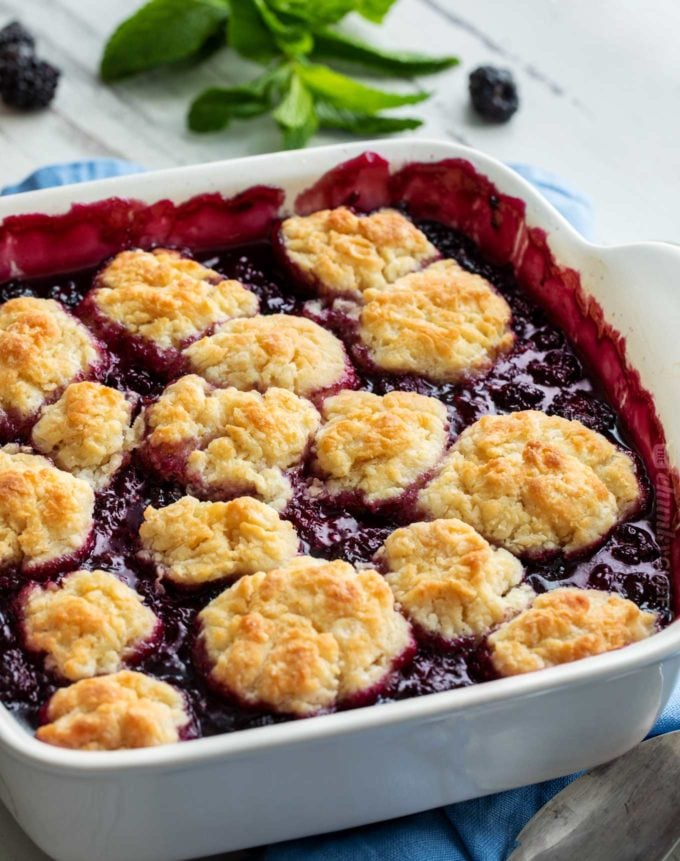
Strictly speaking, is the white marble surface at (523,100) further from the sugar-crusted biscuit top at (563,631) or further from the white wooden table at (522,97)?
the sugar-crusted biscuit top at (563,631)

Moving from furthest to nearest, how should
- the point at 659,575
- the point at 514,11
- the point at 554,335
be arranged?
the point at 514,11, the point at 554,335, the point at 659,575

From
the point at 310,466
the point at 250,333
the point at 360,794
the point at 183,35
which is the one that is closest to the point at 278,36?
the point at 183,35

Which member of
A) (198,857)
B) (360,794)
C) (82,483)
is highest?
(82,483)

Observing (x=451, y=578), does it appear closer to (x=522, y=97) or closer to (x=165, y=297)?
(x=165, y=297)

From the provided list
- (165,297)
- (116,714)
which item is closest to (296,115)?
(165,297)

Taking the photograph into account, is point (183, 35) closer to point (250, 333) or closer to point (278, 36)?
point (278, 36)

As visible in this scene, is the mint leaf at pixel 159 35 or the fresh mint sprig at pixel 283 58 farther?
the mint leaf at pixel 159 35

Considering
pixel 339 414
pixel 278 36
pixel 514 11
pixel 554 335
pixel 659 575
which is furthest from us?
pixel 514 11

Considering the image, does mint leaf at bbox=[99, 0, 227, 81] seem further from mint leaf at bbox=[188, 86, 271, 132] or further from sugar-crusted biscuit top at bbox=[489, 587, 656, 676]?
sugar-crusted biscuit top at bbox=[489, 587, 656, 676]

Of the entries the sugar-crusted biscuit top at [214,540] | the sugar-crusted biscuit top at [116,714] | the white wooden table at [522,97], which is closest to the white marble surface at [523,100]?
the white wooden table at [522,97]
